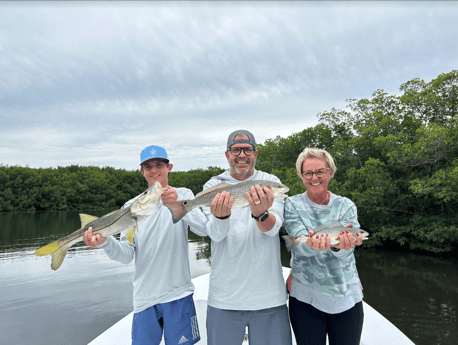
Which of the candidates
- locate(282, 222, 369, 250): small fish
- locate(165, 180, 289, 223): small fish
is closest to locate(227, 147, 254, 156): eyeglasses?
locate(165, 180, 289, 223): small fish

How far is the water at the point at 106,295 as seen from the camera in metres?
11.1

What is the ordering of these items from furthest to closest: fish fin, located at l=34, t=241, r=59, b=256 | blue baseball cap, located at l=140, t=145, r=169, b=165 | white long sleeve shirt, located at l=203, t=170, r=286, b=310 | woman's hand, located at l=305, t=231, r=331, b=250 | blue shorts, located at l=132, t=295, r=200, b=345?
1. blue baseball cap, located at l=140, t=145, r=169, b=165
2. blue shorts, located at l=132, t=295, r=200, b=345
3. white long sleeve shirt, located at l=203, t=170, r=286, b=310
4. fish fin, located at l=34, t=241, r=59, b=256
5. woman's hand, located at l=305, t=231, r=331, b=250

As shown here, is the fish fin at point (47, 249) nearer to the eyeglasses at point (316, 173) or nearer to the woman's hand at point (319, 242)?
the woman's hand at point (319, 242)

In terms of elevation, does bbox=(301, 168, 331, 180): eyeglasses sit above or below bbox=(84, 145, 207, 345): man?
above

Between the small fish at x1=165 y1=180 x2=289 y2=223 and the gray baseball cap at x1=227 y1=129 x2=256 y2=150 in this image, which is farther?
the gray baseball cap at x1=227 y1=129 x2=256 y2=150

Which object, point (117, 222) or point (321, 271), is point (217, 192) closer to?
point (117, 222)

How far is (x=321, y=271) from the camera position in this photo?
2.68 m

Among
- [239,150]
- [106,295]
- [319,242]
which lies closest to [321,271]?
[319,242]

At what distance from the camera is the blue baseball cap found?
3.19m

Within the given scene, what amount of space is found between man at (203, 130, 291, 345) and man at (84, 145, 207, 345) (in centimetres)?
35

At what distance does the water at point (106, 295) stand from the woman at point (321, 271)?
33.2ft

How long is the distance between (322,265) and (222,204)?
112cm

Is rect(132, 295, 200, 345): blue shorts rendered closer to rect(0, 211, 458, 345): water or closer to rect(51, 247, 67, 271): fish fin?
rect(51, 247, 67, 271): fish fin

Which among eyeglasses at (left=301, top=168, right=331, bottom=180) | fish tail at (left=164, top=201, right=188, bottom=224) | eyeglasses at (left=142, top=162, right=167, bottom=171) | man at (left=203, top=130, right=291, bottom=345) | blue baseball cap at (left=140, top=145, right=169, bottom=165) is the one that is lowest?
man at (left=203, top=130, right=291, bottom=345)
